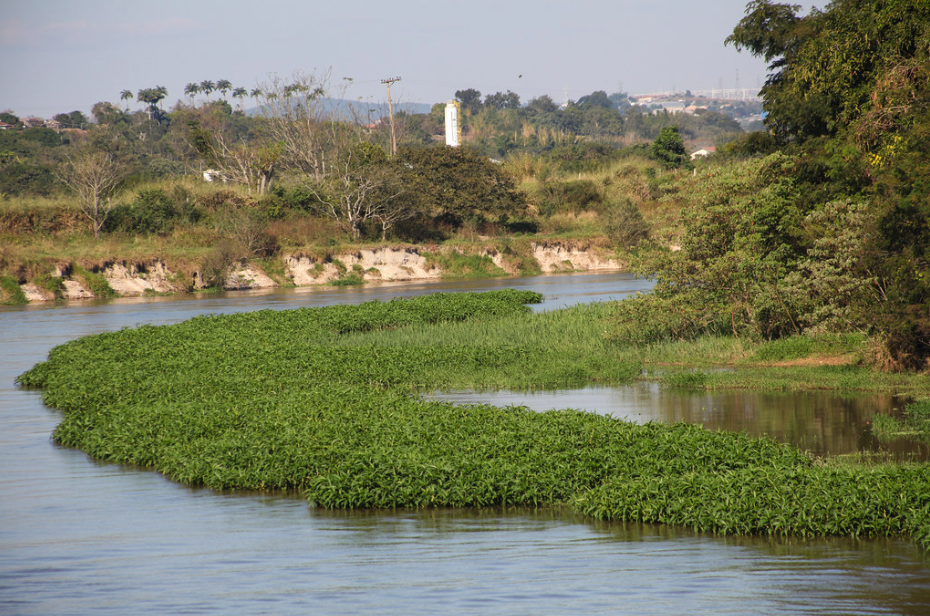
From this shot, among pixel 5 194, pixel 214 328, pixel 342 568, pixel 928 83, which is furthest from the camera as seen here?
pixel 5 194

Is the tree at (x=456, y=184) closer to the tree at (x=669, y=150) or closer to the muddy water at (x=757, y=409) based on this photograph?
the tree at (x=669, y=150)

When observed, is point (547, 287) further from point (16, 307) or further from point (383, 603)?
point (383, 603)

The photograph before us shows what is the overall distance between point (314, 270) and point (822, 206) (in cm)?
4342

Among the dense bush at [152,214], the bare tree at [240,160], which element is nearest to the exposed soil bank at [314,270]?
the dense bush at [152,214]

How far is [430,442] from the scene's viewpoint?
40.3 ft

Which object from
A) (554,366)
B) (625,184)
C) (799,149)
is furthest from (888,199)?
(625,184)

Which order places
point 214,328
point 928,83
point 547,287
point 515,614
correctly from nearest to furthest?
→ point 515,614 < point 928,83 < point 214,328 < point 547,287

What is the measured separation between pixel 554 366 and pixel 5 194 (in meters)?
56.7

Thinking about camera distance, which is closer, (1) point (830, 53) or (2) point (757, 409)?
(2) point (757, 409)

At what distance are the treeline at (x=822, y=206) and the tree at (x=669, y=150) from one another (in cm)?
5532

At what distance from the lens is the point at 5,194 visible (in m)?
64.6

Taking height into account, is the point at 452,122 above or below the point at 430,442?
above

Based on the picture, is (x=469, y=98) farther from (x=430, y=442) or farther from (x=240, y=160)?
(x=430, y=442)

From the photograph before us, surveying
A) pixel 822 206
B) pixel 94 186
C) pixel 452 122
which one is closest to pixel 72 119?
pixel 452 122
